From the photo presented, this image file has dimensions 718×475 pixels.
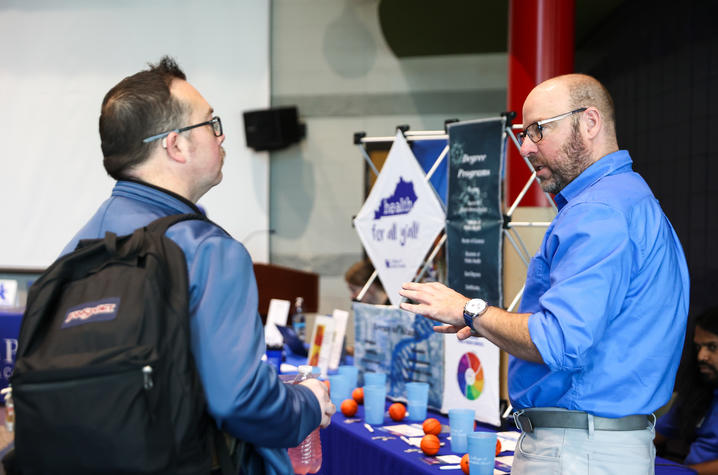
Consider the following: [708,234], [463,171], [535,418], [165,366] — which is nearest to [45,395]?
[165,366]

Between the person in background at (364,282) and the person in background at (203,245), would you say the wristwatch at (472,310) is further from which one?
the person in background at (364,282)

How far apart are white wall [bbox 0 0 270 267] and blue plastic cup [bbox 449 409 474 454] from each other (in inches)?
208

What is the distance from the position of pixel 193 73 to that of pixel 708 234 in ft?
15.9

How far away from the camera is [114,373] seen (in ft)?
3.26

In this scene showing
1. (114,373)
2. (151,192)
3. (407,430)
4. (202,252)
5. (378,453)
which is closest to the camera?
(114,373)

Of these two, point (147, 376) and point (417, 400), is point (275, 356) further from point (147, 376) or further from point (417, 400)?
point (147, 376)

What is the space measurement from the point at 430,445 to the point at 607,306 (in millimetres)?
769

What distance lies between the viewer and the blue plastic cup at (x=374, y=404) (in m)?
2.26

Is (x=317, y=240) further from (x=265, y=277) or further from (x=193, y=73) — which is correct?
(x=193, y=73)

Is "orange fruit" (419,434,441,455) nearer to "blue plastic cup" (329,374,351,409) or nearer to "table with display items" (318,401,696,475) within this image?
"table with display items" (318,401,696,475)

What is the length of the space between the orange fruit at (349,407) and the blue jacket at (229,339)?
1184 millimetres

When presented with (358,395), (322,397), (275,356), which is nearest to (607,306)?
(322,397)

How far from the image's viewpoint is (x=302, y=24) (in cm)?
715

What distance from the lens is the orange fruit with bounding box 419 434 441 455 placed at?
1909 mm
